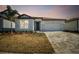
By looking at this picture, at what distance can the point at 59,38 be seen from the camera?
2398mm

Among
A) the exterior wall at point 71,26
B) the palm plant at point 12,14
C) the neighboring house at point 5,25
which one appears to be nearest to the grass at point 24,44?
the neighboring house at point 5,25

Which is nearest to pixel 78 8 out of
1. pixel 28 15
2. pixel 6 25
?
pixel 28 15

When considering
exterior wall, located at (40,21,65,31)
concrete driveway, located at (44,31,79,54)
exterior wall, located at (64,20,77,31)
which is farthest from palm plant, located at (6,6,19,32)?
exterior wall, located at (64,20,77,31)

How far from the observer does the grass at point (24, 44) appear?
7.82 feet

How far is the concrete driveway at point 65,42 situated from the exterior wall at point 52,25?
7 centimetres

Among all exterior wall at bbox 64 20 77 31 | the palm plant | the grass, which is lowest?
the grass

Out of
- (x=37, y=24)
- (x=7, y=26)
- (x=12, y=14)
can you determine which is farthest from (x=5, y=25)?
(x=37, y=24)

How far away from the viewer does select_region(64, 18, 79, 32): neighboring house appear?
2391mm

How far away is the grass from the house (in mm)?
140

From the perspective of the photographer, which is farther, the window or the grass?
the window

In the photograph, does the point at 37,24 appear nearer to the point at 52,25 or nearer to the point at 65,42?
the point at 52,25

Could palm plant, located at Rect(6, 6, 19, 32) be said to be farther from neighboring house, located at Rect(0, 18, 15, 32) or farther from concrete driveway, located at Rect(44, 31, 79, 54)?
concrete driveway, located at Rect(44, 31, 79, 54)

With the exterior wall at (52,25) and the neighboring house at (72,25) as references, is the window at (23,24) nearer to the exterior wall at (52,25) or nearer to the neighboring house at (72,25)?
the exterior wall at (52,25)
